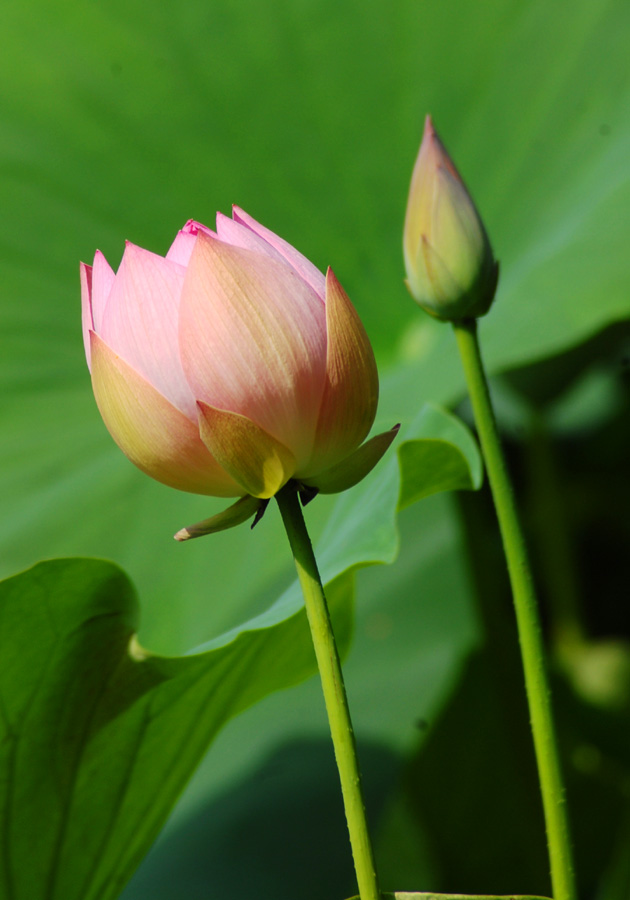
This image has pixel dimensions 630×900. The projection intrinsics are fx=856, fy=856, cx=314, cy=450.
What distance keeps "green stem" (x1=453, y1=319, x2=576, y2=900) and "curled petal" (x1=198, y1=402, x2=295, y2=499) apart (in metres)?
0.10

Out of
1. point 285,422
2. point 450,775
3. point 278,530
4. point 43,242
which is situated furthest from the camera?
point 450,775

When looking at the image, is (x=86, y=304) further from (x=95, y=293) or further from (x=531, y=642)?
(x=531, y=642)

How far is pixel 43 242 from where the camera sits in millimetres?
701

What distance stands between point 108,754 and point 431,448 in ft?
0.62

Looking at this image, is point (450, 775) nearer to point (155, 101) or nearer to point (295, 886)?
point (295, 886)

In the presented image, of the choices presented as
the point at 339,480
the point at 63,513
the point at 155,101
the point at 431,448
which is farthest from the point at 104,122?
the point at 339,480

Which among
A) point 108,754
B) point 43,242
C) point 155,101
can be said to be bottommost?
point 108,754

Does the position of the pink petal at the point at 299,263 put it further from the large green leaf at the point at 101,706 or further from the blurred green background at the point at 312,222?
the blurred green background at the point at 312,222

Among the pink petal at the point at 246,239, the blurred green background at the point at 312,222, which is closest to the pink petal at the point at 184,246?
the pink petal at the point at 246,239

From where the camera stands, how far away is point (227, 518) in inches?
8.7

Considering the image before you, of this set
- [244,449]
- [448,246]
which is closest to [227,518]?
[244,449]

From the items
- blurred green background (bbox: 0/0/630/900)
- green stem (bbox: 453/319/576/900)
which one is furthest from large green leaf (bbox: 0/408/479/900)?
blurred green background (bbox: 0/0/630/900)

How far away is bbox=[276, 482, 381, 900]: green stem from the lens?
0.19 meters

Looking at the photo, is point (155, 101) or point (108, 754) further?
point (155, 101)
